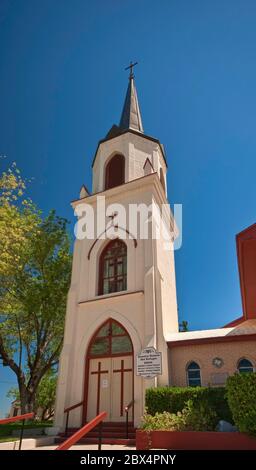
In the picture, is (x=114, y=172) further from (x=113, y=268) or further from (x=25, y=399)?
Answer: (x=25, y=399)

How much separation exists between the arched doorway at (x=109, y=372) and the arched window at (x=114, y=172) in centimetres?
815

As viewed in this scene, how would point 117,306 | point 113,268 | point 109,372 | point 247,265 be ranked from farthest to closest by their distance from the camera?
point 113,268
point 247,265
point 117,306
point 109,372

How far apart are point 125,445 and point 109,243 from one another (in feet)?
28.5

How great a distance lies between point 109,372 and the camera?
1327cm

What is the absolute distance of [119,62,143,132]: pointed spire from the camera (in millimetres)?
21266

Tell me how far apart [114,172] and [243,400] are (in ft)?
46.7

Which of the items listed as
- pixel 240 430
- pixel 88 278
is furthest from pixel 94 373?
pixel 240 430

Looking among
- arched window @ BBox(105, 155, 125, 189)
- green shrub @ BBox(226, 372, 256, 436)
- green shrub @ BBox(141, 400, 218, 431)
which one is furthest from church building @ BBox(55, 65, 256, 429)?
green shrub @ BBox(226, 372, 256, 436)

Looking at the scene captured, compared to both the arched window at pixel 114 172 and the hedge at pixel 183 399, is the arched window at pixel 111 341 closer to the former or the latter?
the hedge at pixel 183 399

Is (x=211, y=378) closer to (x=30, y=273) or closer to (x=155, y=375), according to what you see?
(x=155, y=375)

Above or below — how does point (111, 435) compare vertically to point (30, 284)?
below

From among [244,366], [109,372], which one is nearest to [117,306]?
[109,372]

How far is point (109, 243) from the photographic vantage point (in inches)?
650
